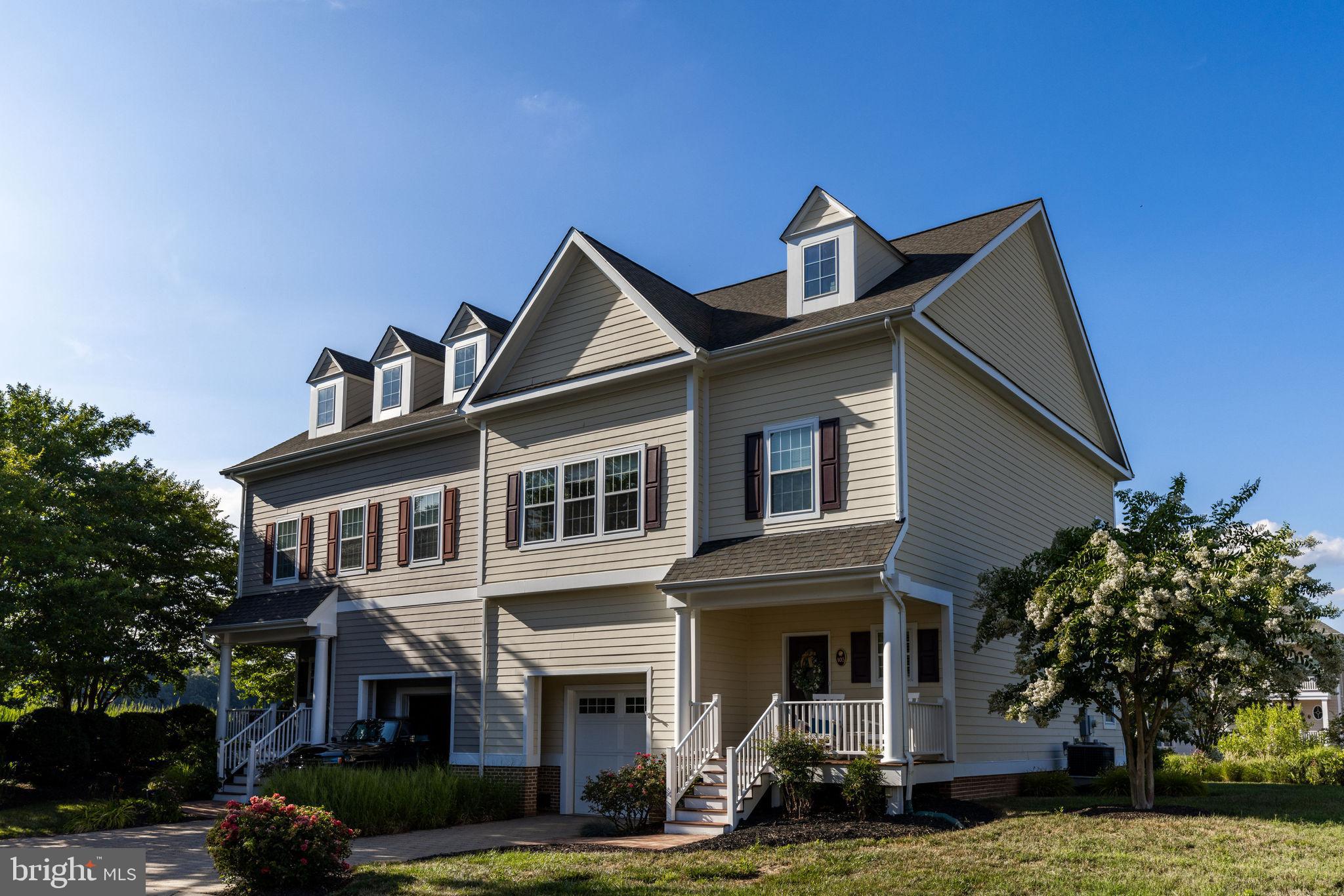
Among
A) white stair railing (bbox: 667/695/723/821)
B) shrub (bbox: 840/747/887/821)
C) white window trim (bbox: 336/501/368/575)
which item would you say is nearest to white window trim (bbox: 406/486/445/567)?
white window trim (bbox: 336/501/368/575)

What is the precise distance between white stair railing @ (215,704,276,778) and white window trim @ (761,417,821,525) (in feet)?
40.6

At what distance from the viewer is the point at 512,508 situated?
21312mm

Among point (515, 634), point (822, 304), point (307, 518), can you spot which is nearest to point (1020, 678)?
point (822, 304)

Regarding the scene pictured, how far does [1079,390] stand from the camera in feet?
80.8

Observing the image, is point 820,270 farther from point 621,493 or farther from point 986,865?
point 986,865

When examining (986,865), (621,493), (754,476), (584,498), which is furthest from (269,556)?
(986,865)

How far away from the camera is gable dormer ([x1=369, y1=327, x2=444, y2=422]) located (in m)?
25.4

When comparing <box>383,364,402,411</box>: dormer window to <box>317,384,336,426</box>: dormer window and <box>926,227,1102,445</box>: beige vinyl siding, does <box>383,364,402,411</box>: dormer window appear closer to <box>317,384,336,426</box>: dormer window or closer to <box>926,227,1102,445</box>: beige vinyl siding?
<box>317,384,336,426</box>: dormer window

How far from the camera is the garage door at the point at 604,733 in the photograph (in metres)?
20.1

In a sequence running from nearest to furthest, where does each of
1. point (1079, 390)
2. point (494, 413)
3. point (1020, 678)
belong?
point (1020, 678) < point (494, 413) < point (1079, 390)

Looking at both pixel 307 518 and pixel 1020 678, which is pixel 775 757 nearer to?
pixel 1020 678

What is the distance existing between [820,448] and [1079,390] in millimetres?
9496

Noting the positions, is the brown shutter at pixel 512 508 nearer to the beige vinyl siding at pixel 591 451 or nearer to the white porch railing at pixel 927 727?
the beige vinyl siding at pixel 591 451

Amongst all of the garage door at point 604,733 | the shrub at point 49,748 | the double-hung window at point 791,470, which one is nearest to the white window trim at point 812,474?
the double-hung window at point 791,470
